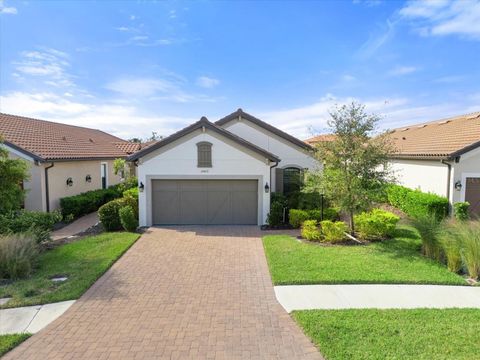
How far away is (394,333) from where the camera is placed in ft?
18.1

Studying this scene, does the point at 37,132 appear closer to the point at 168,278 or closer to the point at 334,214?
the point at 168,278

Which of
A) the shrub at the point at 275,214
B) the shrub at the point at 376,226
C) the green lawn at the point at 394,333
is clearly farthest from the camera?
the shrub at the point at 275,214

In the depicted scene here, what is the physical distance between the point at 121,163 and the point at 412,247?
62.4 feet

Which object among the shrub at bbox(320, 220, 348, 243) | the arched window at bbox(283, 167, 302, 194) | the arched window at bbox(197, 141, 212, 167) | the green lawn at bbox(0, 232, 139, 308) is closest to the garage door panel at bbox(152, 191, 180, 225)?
the arched window at bbox(197, 141, 212, 167)

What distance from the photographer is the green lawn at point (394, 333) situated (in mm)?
4926

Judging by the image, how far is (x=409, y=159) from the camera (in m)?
19.0

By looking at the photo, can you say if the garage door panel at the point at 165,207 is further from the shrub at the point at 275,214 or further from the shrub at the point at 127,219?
the shrub at the point at 275,214

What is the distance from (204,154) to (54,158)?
25.9 feet

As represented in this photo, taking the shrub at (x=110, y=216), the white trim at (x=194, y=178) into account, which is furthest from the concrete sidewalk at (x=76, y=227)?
the white trim at (x=194, y=178)

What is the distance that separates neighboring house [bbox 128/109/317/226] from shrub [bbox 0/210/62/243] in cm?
403

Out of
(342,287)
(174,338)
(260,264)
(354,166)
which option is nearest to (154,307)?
(174,338)

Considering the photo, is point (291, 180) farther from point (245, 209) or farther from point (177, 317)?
point (177, 317)

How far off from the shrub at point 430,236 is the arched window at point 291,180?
7.86 meters

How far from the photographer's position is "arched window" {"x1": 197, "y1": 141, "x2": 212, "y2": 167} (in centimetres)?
1448
